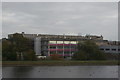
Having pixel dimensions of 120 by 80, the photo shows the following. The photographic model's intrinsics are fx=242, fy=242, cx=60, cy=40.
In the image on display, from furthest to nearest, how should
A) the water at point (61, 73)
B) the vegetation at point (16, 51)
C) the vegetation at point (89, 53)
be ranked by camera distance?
1. the vegetation at point (89, 53)
2. the vegetation at point (16, 51)
3. the water at point (61, 73)

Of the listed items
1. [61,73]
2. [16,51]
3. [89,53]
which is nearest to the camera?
[61,73]

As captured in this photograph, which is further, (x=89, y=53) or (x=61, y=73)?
(x=89, y=53)

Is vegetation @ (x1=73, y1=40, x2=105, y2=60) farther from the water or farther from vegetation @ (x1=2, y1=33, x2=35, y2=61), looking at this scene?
the water

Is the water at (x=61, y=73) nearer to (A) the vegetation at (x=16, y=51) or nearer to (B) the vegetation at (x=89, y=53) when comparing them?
(A) the vegetation at (x=16, y=51)

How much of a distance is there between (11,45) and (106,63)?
11.0 metres

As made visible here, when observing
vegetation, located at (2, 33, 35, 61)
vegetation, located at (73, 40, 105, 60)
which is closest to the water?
vegetation, located at (2, 33, 35, 61)

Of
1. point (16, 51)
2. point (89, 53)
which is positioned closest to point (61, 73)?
point (16, 51)

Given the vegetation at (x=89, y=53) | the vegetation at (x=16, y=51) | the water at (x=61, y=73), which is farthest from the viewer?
the vegetation at (x=89, y=53)

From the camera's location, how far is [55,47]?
40.1 meters

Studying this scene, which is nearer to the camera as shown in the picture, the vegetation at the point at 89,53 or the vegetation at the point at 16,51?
the vegetation at the point at 16,51

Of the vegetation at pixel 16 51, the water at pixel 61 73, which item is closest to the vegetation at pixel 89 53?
the vegetation at pixel 16 51

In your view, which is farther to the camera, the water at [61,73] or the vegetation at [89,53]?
the vegetation at [89,53]

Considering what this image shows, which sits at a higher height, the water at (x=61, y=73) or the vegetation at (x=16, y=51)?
the vegetation at (x=16, y=51)

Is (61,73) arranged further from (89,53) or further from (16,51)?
(89,53)
